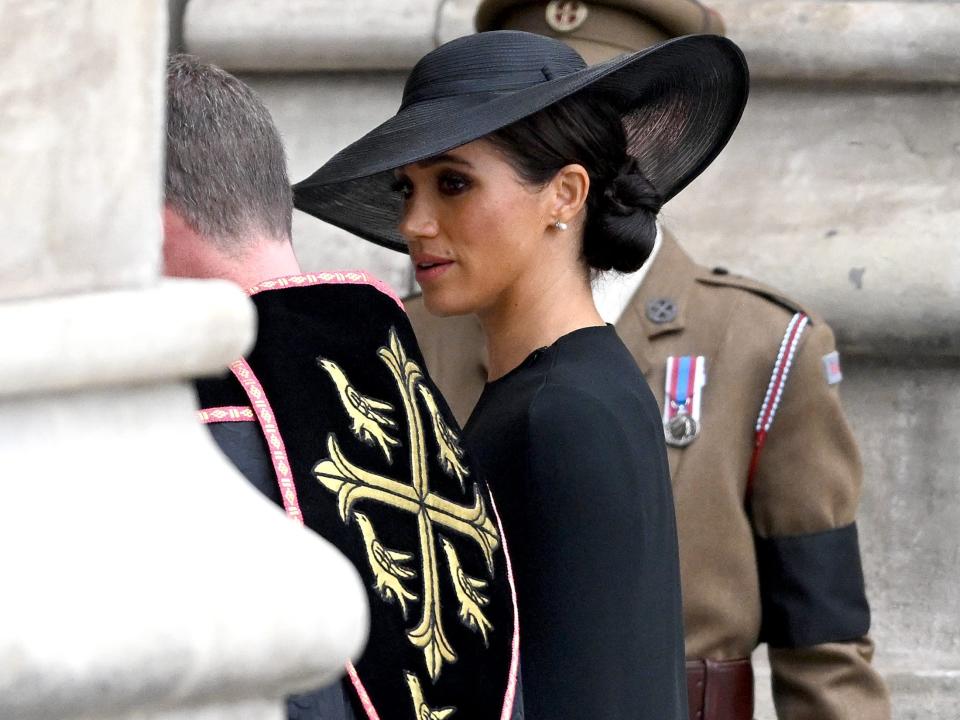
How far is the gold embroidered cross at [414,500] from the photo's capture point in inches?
60.2

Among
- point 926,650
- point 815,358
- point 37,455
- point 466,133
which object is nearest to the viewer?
point 37,455

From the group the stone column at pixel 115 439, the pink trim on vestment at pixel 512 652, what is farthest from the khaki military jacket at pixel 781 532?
the stone column at pixel 115 439

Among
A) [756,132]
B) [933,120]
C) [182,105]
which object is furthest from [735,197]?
[182,105]

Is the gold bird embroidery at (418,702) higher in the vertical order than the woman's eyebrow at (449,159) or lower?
lower

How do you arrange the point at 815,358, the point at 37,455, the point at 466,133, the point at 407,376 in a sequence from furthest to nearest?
1. the point at 815,358
2. the point at 466,133
3. the point at 407,376
4. the point at 37,455

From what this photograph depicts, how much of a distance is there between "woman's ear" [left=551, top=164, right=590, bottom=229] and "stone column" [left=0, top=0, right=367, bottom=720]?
109 centimetres

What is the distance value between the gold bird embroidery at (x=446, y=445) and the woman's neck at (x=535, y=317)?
1.30 ft

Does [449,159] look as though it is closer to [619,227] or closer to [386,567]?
[619,227]

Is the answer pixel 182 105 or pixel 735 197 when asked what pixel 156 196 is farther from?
pixel 735 197

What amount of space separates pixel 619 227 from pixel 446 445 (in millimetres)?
605

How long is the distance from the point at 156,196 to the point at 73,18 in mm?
119

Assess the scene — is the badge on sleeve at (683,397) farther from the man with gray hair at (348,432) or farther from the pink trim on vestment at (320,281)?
the pink trim on vestment at (320,281)

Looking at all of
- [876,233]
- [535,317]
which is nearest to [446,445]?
[535,317]

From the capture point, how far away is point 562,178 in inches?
84.9
